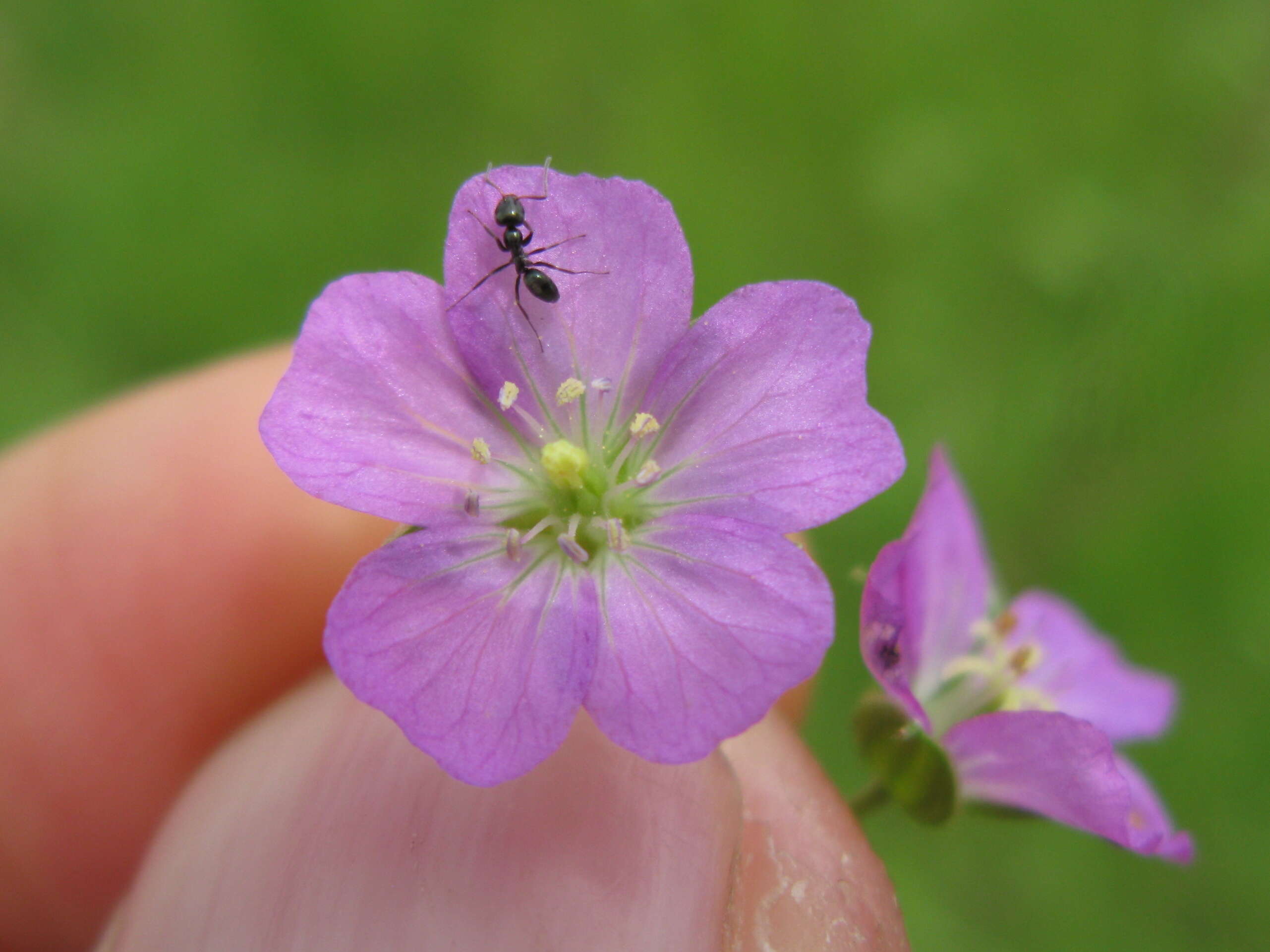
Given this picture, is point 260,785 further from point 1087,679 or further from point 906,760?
point 1087,679

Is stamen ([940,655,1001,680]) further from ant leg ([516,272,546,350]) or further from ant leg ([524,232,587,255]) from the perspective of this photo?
ant leg ([524,232,587,255])

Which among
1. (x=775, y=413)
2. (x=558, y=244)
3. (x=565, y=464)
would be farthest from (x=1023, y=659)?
(x=558, y=244)

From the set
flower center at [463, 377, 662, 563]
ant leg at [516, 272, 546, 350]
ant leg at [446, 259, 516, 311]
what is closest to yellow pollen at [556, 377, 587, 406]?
flower center at [463, 377, 662, 563]

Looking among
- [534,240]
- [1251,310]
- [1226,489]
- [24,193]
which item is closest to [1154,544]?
[1226,489]

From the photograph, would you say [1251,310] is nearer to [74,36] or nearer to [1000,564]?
[1000,564]

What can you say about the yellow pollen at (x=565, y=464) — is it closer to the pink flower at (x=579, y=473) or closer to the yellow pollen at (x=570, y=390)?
the pink flower at (x=579, y=473)
